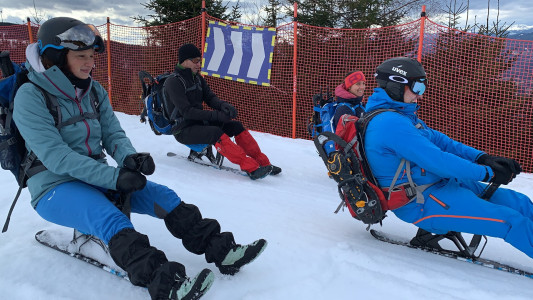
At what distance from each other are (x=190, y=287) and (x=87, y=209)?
815 mm

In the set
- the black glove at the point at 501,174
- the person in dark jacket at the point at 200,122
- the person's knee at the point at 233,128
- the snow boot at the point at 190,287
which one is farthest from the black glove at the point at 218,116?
the black glove at the point at 501,174

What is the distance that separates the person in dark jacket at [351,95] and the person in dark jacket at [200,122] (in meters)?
1.25

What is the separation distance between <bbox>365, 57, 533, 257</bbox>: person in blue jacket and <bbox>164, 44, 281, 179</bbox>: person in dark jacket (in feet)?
7.58

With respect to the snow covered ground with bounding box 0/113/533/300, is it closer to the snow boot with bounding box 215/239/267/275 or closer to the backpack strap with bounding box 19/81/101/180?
the snow boot with bounding box 215/239/267/275

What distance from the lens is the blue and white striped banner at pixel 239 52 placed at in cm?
784

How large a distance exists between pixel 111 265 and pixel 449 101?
7.19m

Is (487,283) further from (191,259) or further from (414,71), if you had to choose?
(191,259)

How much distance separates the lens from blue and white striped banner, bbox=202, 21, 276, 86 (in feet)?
25.7

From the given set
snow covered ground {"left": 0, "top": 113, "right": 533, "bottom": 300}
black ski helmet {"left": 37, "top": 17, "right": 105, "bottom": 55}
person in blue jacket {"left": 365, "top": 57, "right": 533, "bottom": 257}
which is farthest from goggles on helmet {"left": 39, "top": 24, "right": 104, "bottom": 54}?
person in blue jacket {"left": 365, "top": 57, "right": 533, "bottom": 257}

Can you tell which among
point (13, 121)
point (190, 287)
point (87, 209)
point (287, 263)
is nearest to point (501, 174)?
point (287, 263)

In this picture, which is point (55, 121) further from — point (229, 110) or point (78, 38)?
point (229, 110)

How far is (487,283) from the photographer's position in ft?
7.98

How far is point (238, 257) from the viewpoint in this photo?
2.27 m

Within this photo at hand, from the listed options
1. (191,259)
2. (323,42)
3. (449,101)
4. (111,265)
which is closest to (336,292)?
(191,259)
